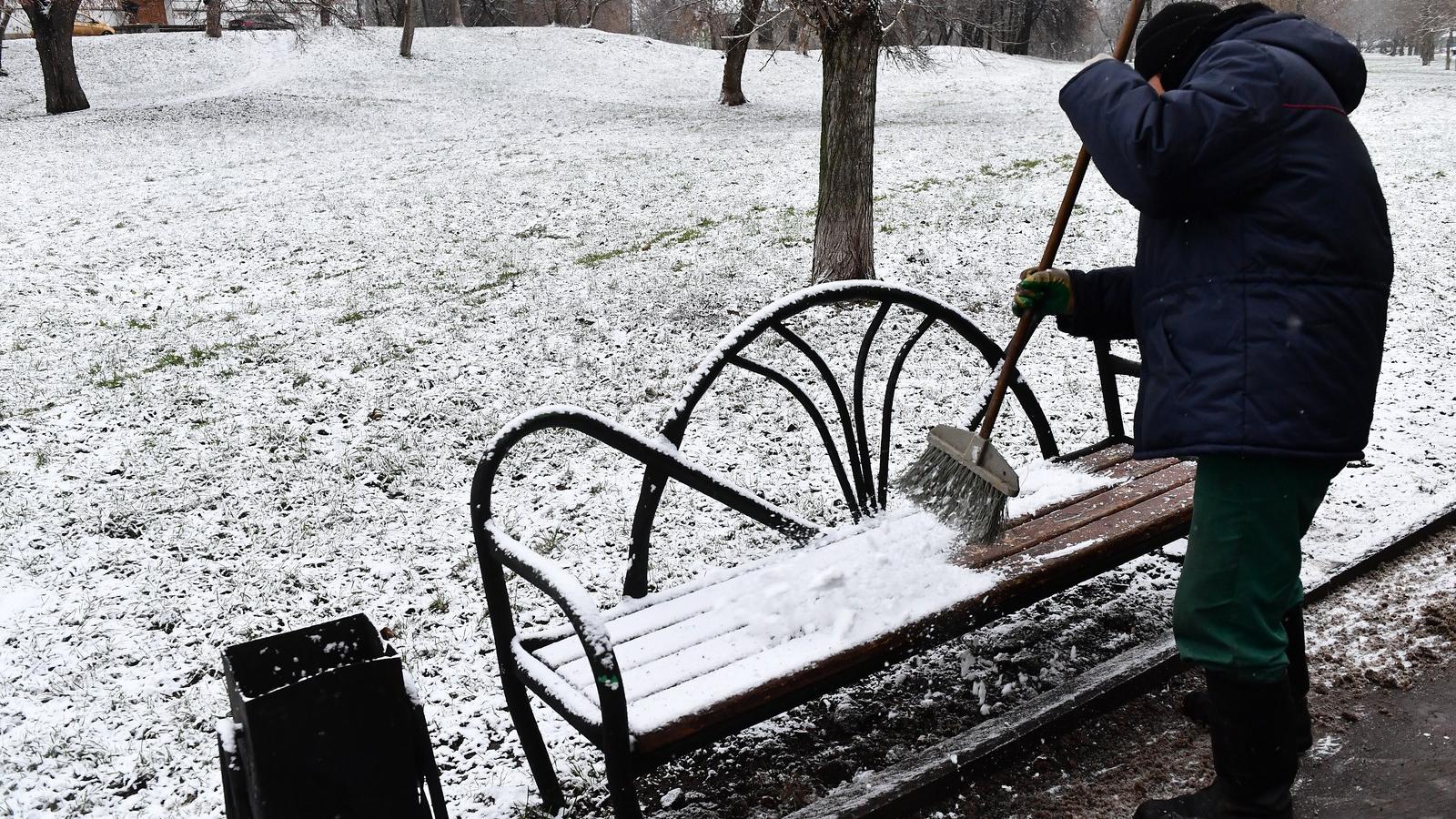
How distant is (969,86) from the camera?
26.6 meters

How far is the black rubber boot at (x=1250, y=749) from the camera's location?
7.04 feet

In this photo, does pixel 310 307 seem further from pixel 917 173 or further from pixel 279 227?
pixel 917 173

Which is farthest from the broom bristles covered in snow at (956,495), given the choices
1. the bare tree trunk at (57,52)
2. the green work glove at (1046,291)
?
the bare tree trunk at (57,52)

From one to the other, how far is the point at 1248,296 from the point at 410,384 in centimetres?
448

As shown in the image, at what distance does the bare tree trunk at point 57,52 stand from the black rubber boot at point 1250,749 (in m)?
23.2

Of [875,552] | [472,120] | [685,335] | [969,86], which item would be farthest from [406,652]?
[969,86]

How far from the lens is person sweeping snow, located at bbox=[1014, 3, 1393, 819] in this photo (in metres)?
1.90

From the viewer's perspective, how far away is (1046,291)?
261 cm

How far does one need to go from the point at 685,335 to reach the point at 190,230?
6472 millimetres

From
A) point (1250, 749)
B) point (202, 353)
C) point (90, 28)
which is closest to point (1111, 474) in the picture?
point (1250, 749)

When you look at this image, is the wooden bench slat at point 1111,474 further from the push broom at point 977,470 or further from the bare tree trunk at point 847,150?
the bare tree trunk at point 847,150

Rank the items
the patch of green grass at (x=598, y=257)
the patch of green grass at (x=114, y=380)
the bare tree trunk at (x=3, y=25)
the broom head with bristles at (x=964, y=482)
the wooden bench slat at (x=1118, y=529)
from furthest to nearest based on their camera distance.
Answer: the bare tree trunk at (x=3, y=25)
the patch of green grass at (x=598, y=257)
the patch of green grass at (x=114, y=380)
the wooden bench slat at (x=1118, y=529)
the broom head with bristles at (x=964, y=482)

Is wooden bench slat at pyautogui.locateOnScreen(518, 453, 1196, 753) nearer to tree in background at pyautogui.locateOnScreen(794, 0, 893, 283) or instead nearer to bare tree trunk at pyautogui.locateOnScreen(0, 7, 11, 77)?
tree in background at pyautogui.locateOnScreen(794, 0, 893, 283)

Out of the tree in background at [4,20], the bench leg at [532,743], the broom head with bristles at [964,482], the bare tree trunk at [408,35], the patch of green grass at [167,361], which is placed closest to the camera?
the bench leg at [532,743]
